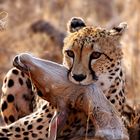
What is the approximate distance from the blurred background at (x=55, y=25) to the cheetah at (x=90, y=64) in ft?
1.93

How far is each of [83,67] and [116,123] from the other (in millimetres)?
713

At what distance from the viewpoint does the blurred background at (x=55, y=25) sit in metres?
9.09

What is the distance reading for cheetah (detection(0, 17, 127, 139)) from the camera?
5945 mm

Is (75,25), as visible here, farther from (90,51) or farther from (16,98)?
(16,98)

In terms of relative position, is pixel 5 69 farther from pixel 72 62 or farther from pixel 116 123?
pixel 116 123

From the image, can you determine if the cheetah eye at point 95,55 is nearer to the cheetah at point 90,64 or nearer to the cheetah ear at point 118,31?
the cheetah at point 90,64

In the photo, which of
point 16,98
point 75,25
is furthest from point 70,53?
point 16,98

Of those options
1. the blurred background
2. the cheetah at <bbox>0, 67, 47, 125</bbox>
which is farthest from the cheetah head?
the cheetah at <bbox>0, 67, 47, 125</bbox>

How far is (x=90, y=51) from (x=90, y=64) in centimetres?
10

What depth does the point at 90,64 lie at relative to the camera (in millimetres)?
6074

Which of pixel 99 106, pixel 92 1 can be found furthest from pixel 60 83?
pixel 92 1

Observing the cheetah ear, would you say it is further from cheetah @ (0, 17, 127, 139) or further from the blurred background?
the blurred background

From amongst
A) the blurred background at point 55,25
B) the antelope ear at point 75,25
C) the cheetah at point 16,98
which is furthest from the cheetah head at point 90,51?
the cheetah at point 16,98

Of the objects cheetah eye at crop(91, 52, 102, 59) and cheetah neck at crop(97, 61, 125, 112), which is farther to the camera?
cheetah neck at crop(97, 61, 125, 112)
